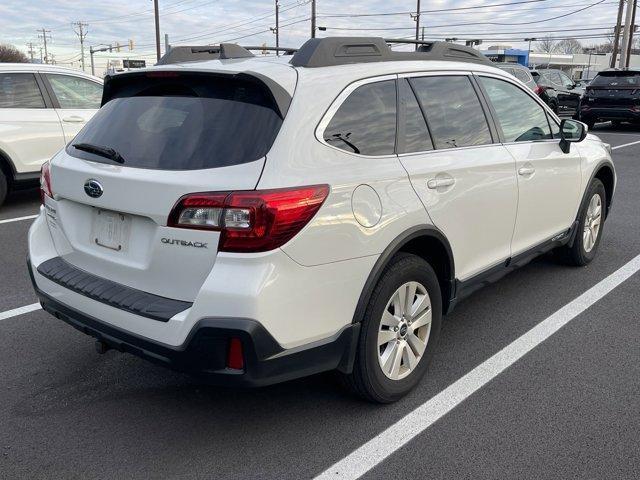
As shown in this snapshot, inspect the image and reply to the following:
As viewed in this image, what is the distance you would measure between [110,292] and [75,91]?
6.37 metres

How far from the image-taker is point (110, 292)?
2.81m

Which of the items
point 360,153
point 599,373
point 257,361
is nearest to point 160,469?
point 257,361

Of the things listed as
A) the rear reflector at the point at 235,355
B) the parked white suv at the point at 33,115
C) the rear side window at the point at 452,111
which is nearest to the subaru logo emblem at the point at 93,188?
the rear reflector at the point at 235,355

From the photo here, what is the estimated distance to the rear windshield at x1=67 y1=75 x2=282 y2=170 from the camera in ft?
8.61

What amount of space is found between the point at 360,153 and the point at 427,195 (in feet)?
1.58

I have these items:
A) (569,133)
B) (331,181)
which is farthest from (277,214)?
(569,133)

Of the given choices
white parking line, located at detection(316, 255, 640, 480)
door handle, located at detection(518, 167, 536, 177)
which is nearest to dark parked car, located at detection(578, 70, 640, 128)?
white parking line, located at detection(316, 255, 640, 480)

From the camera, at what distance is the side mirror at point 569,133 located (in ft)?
15.0

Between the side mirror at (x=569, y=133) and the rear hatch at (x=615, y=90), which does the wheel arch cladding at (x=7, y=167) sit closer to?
the side mirror at (x=569, y=133)

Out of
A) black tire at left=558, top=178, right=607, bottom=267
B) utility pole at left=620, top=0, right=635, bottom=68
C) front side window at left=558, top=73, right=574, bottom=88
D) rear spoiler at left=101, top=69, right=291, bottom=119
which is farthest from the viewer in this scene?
utility pole at left=620, top=0, right=635, bottom=68

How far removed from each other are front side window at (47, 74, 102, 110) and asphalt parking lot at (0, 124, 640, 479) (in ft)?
15.3

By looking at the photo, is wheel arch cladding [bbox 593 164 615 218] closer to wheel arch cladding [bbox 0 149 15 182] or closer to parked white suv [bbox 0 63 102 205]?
parked white suv [bbox 0 63 102 205]

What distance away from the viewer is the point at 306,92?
278cm

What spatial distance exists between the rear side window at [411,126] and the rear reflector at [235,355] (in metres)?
1.34
